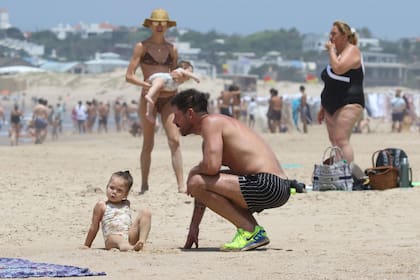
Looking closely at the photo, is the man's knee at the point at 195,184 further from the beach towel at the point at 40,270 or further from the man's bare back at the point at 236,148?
the beach towel at the point at 40,270

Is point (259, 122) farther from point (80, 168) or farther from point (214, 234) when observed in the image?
point (214, 234)

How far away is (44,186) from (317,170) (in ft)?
8.25

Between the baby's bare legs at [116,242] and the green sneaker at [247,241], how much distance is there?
568 mm

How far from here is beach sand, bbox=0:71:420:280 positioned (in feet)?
20.8

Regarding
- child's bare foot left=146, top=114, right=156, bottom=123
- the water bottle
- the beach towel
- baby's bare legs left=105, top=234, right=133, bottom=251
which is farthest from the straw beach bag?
the beach towel

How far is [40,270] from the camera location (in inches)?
242

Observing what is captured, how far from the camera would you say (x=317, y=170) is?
425 inches

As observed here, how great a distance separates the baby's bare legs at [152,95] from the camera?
10.6 meters

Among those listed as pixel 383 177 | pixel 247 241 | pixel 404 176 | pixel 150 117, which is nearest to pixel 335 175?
pixel 383 177

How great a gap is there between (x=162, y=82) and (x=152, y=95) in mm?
160

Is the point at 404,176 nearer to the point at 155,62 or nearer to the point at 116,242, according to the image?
the point at 155,62

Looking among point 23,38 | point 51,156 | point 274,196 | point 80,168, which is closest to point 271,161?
point 274,196

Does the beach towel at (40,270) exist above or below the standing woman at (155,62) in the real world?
below

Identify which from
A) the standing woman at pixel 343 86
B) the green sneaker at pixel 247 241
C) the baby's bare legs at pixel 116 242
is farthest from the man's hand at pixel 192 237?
the standing woman at pixel 343 86
